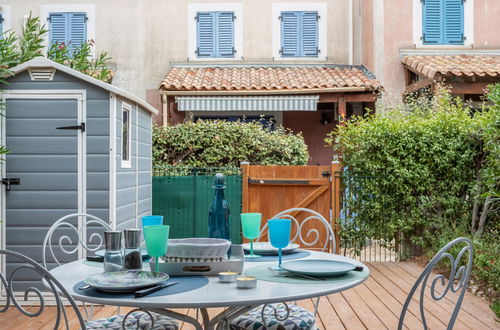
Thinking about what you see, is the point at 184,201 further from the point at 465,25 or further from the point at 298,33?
the point at 465,25

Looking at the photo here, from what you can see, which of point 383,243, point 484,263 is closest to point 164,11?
point 383,243

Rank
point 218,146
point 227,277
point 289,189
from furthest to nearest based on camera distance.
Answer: point 218,146 → point 289,189 → point 227,277

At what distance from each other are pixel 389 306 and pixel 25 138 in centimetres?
386

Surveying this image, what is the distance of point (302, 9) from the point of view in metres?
13.3

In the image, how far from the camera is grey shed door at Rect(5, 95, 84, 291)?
18.7ft

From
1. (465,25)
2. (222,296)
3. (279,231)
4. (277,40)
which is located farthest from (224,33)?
(222,296)

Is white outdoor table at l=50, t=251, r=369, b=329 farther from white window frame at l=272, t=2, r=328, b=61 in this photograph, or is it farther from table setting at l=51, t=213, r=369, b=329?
white window frame at l=272, t=2, r=328, b=61

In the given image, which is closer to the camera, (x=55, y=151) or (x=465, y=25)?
(x=55, y=151)

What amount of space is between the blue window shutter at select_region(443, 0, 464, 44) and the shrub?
5.61 m

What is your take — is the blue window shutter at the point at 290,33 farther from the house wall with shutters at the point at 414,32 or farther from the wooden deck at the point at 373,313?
the wooden deck at the point at 373,313

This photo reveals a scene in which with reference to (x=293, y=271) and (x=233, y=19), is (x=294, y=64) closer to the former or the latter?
(x=233, y=19)

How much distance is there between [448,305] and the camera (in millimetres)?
5547

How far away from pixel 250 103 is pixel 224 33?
7.76ft

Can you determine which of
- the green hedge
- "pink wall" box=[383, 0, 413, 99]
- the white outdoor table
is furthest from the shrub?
the white outdoor table
